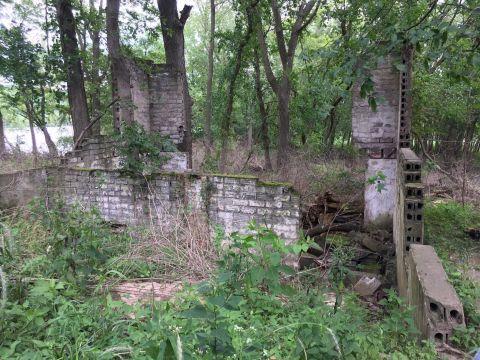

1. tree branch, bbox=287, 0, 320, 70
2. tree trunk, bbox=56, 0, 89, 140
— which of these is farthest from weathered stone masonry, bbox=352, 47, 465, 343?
tree trunk, bbox=56, 0, 89, 140

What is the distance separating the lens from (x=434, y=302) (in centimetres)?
305

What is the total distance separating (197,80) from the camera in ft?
70.7

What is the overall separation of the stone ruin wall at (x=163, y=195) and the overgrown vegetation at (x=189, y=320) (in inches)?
71.8

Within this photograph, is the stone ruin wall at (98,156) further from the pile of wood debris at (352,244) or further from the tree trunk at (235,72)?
the pile of wood debris at (352,244)

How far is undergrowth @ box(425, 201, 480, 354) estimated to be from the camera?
3.04 meters

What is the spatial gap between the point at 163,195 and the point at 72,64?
223 inches

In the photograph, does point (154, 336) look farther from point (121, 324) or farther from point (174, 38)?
point (174, 38)

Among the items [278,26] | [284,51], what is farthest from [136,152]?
[284,51]

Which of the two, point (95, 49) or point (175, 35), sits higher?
point (95, 49)

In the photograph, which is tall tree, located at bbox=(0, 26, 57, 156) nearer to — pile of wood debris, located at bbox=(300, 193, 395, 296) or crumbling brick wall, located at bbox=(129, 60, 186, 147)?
crumbling brick wall, located at bbox=(129, 60, 186, 147)

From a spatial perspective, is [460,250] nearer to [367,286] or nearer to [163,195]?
[367,286]

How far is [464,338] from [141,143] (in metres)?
5.44

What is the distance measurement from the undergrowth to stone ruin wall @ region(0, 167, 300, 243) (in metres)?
2.32

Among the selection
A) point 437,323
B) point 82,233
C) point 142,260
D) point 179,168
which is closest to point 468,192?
point 179,168
